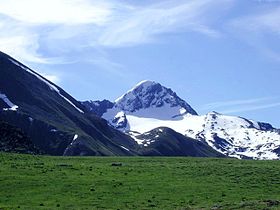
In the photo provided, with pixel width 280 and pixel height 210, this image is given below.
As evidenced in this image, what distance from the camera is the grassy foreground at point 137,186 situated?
163ft

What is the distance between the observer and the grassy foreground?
163ft

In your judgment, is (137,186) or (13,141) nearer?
(137,186)

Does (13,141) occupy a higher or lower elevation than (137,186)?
higher

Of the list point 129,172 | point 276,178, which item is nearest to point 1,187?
point 129,172

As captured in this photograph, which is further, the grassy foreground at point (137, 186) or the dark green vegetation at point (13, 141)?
the dark green vegetation at point (13, 141)

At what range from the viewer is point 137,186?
58969mm

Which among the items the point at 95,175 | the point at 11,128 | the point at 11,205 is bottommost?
the point at 11,205

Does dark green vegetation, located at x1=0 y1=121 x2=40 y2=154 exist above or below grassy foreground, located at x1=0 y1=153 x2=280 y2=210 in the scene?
above

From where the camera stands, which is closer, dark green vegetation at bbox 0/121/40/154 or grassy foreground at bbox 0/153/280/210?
grassy foreground at bbox 0/153/280/210

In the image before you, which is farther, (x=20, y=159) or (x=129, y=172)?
(x=20, y=159)

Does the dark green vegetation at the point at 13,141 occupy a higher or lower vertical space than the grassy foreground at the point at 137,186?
higher

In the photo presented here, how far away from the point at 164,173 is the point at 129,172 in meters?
4.36

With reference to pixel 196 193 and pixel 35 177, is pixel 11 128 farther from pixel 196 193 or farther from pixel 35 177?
pixel 196 193

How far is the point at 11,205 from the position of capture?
160ft
